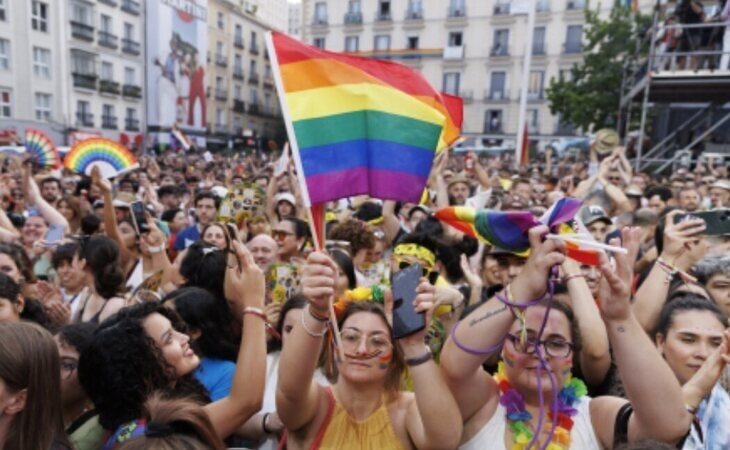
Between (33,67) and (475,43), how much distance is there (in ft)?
100

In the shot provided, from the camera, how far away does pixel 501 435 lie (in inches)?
76.6

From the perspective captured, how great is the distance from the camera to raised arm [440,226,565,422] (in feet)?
5.32

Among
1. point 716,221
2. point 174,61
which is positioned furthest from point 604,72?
point 174,61

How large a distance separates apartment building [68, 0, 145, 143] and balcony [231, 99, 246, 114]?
1262 centimetres

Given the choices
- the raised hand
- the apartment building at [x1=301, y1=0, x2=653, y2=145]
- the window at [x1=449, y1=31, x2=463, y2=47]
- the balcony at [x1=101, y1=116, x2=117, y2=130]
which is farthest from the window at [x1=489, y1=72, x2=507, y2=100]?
the raised hand

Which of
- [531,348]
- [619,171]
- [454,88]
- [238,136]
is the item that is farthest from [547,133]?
[531,348]

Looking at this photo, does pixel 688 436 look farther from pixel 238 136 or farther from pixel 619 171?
pixel 238 136

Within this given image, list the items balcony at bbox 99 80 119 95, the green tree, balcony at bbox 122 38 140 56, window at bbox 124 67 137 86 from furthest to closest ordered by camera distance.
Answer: window at bbox 124 67 137 86 < balcony at bbox 122 38 140 56 < balcony at bbox 99 80 119 95 < the green tree

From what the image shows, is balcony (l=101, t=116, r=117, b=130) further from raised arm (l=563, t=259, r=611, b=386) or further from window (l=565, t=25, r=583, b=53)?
raised arm (l=563, t=259, r=611, b=386)

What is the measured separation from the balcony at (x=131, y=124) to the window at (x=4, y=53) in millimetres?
8686

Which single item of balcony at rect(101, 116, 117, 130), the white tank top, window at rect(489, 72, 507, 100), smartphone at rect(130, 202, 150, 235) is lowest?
the white tank top

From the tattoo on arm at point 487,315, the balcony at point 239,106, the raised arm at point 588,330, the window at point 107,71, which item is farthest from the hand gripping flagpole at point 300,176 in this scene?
the balcony at point 239,106

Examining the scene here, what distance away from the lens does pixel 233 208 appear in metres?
5.58

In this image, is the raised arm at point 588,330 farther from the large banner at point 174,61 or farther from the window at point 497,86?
the window at point 497,86
